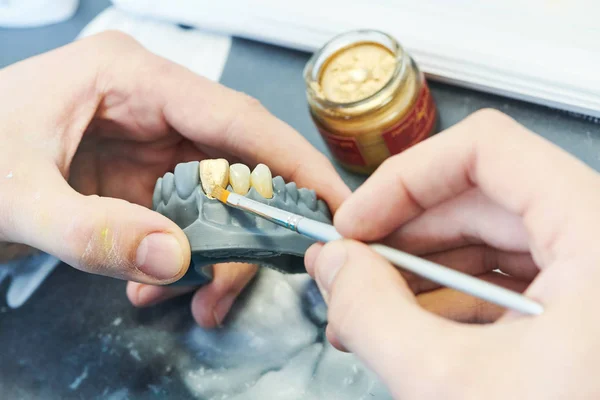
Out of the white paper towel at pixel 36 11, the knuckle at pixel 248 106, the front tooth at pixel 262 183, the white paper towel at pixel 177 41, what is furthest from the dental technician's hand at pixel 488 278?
the white paper towel at pixel 36 11

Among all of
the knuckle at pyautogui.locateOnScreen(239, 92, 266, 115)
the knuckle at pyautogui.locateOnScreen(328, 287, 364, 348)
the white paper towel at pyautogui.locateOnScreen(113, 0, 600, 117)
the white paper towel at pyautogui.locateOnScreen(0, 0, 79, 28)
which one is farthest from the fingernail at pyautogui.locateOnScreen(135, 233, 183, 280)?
the white paper towel at pyautogui.locateOnScreen(0, 0, 79, 28)

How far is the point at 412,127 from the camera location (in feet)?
3.01

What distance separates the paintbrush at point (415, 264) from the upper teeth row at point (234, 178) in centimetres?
2

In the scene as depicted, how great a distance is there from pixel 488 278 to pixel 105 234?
45 centimetres

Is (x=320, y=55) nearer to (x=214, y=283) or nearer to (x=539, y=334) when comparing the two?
(x=214, y=283)

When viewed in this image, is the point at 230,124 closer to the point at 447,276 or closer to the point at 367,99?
the point at 367,99

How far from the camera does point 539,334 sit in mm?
406

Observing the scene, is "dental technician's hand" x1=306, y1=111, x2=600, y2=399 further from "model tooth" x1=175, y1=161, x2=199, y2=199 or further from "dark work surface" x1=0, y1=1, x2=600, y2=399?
"dark work surface" x1=0, y1=1, x2=600, y2=399

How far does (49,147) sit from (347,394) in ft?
1.72

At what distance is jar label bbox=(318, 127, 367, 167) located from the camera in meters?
0.92

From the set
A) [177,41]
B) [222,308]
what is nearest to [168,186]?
[222,308]

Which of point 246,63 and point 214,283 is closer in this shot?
point 214,283

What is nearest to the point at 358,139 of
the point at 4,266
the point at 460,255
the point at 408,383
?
the point at 460,255

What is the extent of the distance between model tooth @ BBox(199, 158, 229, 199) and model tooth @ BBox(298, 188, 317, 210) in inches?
4.9
